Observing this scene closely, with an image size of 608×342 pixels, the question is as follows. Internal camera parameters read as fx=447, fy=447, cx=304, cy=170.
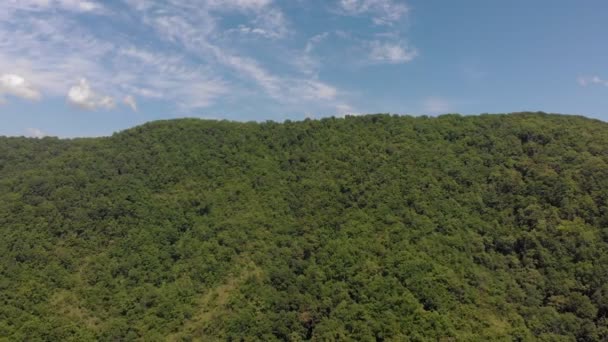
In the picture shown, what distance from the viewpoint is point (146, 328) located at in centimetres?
6412

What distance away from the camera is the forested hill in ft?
193

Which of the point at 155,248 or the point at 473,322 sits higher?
the point at 155,248

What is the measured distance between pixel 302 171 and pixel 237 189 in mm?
12983

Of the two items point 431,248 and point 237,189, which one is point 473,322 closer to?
point 431,248

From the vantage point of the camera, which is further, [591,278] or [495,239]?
[495,239]

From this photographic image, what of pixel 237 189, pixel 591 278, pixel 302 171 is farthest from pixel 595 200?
pixel 237 189

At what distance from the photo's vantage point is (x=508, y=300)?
2357 inches

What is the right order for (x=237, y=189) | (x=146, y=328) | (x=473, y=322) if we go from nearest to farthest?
(x=473, y=322)
(x=146, y=328)
(x=237, y=189)

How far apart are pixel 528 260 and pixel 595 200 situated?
13.0 metres

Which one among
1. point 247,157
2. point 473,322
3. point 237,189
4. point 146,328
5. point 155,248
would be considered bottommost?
point 146,328

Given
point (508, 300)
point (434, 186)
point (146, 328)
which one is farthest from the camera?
point (434, 186)

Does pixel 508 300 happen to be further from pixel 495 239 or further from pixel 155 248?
pixel 155 248

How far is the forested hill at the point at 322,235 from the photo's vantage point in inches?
2317

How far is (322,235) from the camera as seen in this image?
72.9 m
